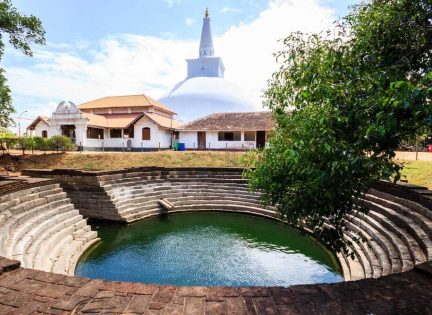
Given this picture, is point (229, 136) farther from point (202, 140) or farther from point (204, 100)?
point (204, 100)

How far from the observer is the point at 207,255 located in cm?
929

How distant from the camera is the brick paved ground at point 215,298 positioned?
3.41m

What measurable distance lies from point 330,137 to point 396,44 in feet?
8.03

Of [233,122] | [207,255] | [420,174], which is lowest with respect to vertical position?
[207,255]

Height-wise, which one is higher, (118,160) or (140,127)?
(140,127)

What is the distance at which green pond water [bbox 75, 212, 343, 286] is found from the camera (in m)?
7.82

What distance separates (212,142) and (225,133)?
5.36 ft

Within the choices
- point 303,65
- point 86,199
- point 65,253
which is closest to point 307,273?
point 303,65

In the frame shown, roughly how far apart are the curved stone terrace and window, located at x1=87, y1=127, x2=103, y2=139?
14.8 metres

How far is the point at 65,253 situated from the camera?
28.7 ft

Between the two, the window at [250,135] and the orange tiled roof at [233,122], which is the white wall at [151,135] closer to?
the orange tiled roof at [233,122]

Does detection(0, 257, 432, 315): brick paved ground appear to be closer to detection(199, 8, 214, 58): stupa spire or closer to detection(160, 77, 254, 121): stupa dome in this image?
detection(160, 77, 254, 121): stupa dome

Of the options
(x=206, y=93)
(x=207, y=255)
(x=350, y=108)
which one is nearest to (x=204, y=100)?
(x=206, y=93)

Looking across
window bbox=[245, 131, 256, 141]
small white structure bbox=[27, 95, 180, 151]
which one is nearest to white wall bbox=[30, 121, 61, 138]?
small white structure bbox=[27, 95, 180, 151]
